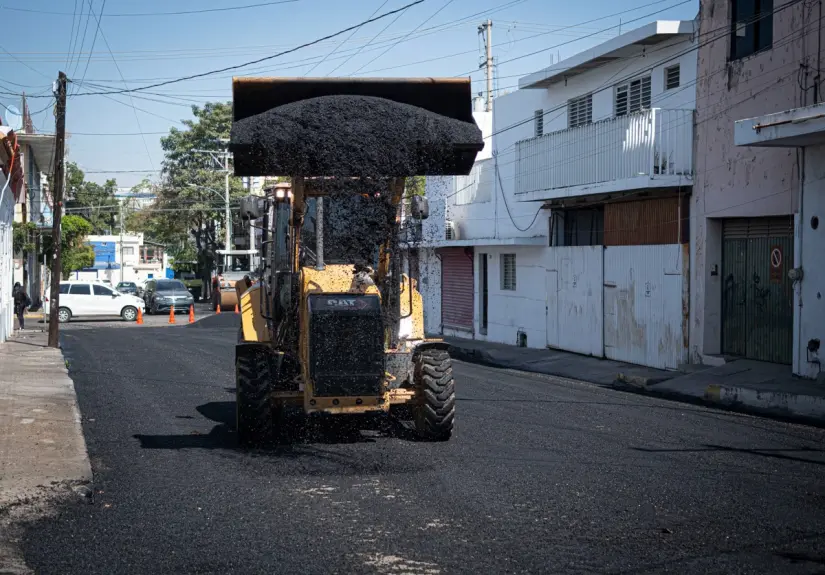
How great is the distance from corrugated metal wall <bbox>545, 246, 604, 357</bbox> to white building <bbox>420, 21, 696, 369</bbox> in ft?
0.16

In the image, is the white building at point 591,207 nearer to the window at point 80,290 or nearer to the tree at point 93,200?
the window at point 80,290

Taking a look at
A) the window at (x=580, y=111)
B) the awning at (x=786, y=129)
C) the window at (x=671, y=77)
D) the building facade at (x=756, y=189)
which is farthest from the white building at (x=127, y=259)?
the awning at (x=786, y=129)

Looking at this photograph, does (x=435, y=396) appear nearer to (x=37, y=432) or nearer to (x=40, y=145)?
(x=37, y=432)

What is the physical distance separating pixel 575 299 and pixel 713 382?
26.2 ft

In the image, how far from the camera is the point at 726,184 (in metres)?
19.1

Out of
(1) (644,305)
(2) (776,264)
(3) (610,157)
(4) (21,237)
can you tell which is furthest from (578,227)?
(4) (21,237)

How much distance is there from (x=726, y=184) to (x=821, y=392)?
5.78m

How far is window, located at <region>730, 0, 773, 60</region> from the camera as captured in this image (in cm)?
1838

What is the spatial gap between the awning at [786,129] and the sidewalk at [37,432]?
1147cm

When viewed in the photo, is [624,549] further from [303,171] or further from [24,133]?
[24,133]

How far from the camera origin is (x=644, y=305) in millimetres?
21641

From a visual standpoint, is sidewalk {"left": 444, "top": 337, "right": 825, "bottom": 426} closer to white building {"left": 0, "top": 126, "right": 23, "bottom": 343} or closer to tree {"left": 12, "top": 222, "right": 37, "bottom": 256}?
white building {"left": 0, "top": 126, "right": 23, "bottom": 343}

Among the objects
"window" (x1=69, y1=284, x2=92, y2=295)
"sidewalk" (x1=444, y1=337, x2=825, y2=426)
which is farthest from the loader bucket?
"window" (x1=69, y1=284, x2=92, y2=295)

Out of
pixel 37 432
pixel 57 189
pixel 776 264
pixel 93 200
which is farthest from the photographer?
pixel 93 200
